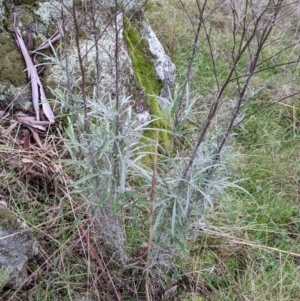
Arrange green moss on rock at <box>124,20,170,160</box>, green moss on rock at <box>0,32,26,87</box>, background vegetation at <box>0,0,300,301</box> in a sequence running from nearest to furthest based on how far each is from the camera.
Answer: background vegetation at <box>0,0,300,301</box> < green moss on rock at <box>0,32,26,87</box> < green moss on rock at <box>124,20,170,160</box>

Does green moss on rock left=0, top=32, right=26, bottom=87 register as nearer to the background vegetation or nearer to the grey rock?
the background vegetation

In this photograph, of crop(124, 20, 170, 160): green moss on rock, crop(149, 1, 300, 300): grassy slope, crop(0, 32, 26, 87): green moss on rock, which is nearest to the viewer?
crop(149, 1, 300, 300): grassy slope

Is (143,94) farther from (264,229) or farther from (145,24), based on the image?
(264,229)

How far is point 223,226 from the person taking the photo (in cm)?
208

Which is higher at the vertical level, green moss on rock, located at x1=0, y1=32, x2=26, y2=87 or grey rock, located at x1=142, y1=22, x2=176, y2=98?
green moss on rock, located at x1=0, y1=32, x2=26, y2=87

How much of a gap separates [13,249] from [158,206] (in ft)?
1.92

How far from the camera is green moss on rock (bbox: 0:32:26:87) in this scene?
6.96 ft

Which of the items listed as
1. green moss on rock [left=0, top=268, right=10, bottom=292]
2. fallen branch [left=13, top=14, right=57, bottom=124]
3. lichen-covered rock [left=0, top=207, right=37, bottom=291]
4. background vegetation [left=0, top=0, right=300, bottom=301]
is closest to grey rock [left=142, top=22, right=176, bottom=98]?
background vegetation [left=0, top=0, right=300, bottom=301]

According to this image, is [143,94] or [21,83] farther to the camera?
[143,94]

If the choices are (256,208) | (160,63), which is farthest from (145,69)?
(256,208)

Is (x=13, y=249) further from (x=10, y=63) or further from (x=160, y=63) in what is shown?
(x=160, y=63)

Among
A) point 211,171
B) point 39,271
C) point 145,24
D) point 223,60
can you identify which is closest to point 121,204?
point 211,171

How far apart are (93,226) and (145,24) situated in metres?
A: 1.35

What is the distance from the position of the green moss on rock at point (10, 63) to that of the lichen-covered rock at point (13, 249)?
74cm
